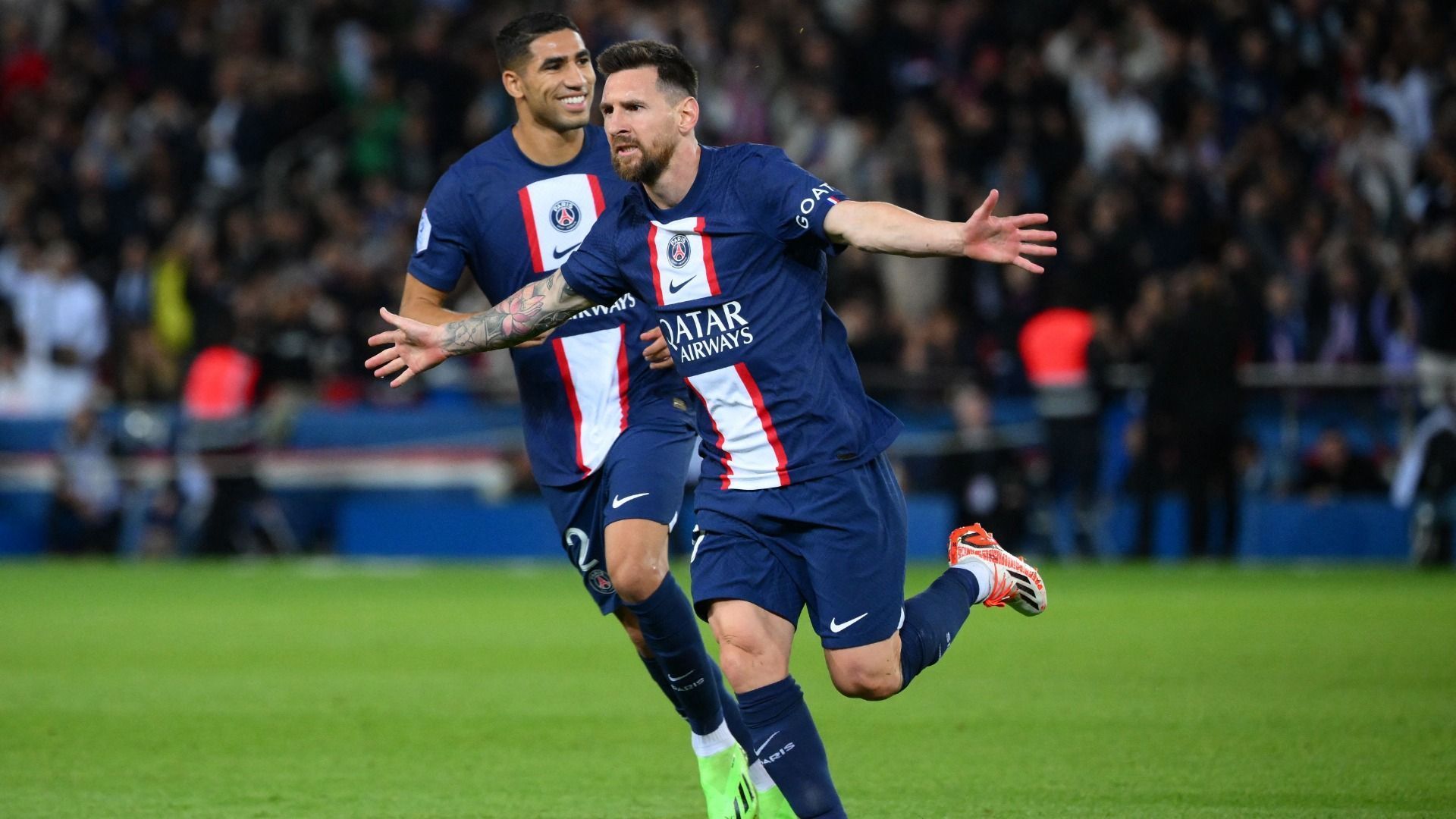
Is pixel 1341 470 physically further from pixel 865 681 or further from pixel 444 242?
pixel 865 681

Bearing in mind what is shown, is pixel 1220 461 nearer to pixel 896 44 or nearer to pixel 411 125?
pixel 896 44

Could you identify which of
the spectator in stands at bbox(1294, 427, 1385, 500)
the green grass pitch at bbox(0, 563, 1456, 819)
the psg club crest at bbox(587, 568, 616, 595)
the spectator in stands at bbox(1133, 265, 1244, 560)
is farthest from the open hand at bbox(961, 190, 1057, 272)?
the spectator in stands at bbox(1294, 427, 1385, 500)

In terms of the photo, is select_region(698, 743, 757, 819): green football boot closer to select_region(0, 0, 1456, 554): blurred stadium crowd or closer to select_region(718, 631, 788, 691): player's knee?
select_region(718, 631, 788, 691): player's knee

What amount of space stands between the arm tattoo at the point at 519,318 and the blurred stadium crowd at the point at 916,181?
430 inches

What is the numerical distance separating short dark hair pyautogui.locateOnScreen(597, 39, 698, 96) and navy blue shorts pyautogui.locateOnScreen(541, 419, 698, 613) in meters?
1.43

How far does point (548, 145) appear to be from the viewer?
23.3 feet

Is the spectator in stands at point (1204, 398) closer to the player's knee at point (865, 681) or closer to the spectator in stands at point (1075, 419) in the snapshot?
the spectator in stands at point (1075, 419)

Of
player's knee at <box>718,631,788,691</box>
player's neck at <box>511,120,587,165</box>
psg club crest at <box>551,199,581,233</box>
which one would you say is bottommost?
player's knee at <box>718,631,788,691</box>

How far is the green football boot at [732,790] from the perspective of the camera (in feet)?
19.9

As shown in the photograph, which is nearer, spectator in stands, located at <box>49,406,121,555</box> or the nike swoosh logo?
the nike swoosh logo

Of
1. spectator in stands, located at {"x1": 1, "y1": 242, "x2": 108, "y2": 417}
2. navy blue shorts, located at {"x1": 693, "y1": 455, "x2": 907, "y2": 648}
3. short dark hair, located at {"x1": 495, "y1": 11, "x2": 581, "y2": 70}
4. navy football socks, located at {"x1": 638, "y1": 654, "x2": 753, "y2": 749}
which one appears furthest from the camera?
spectator in stands, located at {"x1": 1, "y1": 242, "x2": 108, "y2": 417}

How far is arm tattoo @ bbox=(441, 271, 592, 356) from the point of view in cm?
589

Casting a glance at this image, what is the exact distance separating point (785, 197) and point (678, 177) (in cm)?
35

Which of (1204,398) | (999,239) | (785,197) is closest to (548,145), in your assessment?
(785,197)
